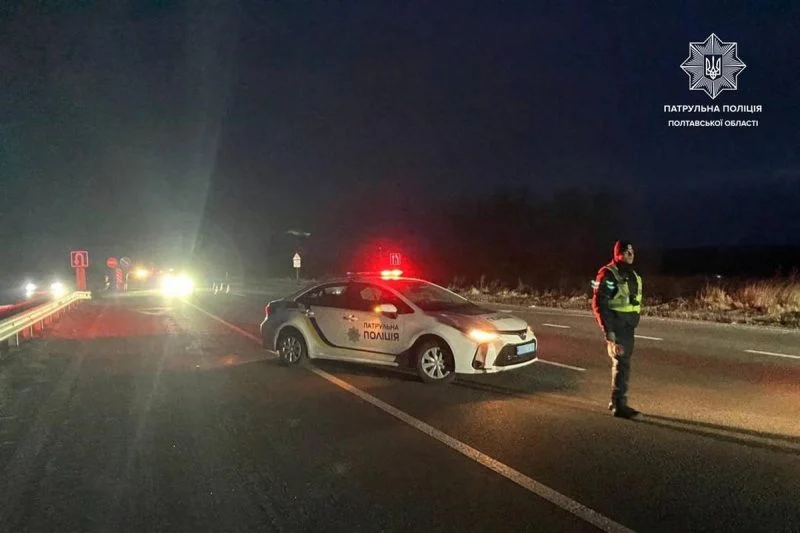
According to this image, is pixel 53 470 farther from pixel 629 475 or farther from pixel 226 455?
pixel 629 475

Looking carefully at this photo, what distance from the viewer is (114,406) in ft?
28.5

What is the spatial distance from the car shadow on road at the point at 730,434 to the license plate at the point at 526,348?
222cm

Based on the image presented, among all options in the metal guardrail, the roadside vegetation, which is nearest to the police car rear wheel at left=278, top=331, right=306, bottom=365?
the metal guardrail

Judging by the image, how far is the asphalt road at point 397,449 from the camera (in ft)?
15.8

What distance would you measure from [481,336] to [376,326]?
1811 mm

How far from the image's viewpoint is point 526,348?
9.55 m

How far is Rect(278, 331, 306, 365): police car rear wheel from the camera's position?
37.3 feet

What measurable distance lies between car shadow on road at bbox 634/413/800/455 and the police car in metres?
2.35

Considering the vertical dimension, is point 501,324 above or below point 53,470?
above

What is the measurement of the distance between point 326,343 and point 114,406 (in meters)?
3.41

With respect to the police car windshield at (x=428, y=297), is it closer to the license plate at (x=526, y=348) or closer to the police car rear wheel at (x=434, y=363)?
the police car rear wheel at (x=434, y=363)

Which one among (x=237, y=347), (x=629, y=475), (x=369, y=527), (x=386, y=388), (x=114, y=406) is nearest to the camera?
(x=369, y=527)

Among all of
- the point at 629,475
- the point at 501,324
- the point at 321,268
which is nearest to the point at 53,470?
the point at 629,475

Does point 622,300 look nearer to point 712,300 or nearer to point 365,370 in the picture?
point 365,370
